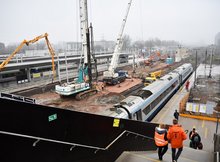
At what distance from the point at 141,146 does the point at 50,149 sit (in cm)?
559

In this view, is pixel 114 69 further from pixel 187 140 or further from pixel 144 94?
pixel 187 140

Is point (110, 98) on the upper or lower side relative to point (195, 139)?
→ lower

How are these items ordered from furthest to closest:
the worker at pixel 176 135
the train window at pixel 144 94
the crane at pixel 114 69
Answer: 1. the crane at pixel 114 69
2. the train window at pixel 144 94
3. the worker at pixel 176 135

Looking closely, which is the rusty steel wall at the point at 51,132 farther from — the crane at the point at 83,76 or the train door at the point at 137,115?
the crane at the point at 83,76

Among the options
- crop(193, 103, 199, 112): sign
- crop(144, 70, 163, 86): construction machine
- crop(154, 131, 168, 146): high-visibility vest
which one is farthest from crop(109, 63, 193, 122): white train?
crop(144, 70, 163, 86): construction machine

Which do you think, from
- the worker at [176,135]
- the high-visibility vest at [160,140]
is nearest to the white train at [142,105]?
the high-visibility vest at [160,140]

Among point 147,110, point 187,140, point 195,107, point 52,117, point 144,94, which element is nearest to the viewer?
point 52,117

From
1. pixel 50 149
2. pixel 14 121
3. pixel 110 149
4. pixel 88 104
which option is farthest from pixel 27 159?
pixel 88 104

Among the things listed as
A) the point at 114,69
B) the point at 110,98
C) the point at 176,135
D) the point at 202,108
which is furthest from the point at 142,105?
the point at 114,69

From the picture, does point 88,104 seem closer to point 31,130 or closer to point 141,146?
point 141,146

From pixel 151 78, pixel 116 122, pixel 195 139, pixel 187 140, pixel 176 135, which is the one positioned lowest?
pixel 187 140

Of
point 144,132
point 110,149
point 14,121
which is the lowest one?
point 144,132

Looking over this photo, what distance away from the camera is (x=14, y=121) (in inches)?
118

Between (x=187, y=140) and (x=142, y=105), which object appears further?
(x=142, y=105)
